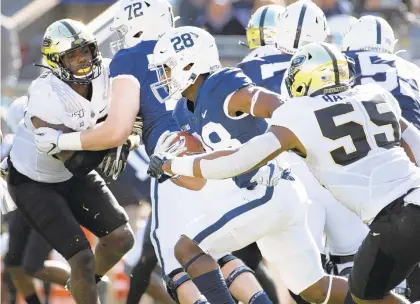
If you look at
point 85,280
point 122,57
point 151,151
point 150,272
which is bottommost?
point 150,272

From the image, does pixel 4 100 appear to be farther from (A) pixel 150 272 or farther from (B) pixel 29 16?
(A) pixel 150 272

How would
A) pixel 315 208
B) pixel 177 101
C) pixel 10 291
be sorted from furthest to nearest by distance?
pixel 10 291, pixel 315 208, pixel 177 101

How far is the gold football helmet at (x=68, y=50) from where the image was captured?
20.2 ft

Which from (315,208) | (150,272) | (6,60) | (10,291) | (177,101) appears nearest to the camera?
(177,101)

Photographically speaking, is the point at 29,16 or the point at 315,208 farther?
the point at 29,16

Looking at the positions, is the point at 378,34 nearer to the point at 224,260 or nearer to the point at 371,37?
the point at 371,37

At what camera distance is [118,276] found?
7.79 m

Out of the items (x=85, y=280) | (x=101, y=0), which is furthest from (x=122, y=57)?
(x=101, y=0)

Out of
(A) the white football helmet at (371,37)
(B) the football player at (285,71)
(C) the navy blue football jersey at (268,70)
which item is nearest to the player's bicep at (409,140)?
(B) the football player at (285,71)

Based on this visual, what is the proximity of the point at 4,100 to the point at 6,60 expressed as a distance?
0.30 m

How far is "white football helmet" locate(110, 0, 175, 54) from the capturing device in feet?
21.1

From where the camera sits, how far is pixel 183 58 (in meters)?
5.60

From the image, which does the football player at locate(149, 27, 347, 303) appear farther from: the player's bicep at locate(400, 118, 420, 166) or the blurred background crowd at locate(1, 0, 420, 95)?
the blurred background crowd at locate(1, 0, 420, 95)

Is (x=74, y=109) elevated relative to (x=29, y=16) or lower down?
elevated
